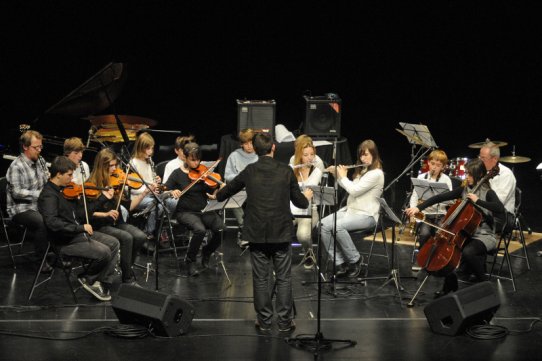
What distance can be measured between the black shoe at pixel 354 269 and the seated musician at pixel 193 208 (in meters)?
1.30

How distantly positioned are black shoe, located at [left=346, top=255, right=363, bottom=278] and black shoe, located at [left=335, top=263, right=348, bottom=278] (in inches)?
1.5

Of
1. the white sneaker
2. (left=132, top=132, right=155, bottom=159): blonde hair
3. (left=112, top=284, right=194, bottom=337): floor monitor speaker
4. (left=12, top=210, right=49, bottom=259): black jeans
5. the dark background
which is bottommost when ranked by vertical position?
the white sneaker

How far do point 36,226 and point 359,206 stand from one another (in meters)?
3.10

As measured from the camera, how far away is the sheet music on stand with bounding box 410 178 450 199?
649 cm

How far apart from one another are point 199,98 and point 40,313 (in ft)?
18.5

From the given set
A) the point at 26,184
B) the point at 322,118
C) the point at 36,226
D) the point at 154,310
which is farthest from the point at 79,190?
the point at 322,118

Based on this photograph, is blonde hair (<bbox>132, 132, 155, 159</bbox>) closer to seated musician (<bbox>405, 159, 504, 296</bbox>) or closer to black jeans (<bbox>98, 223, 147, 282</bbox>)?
black jeans (<bbox>98, 223, 147, 282</bbox>)

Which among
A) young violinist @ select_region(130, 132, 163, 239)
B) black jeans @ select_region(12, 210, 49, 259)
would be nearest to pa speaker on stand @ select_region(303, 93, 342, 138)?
young violinist @ select_region(130, 132, 163, 239)

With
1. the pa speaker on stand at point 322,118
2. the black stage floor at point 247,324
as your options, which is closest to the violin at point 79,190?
the black stage floor at point 247,324

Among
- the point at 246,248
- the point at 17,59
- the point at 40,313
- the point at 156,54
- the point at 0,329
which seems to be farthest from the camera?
the point at 156,54

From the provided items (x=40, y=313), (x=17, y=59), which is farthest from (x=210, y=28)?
(x=40, y=313)

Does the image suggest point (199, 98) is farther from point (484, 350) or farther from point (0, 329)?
point (484, 350)

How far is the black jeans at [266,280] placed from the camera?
5.13m

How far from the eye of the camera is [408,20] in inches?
416
